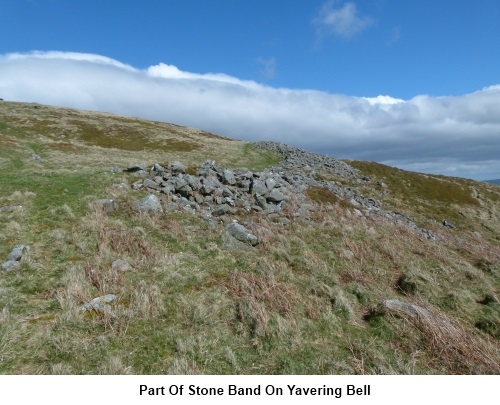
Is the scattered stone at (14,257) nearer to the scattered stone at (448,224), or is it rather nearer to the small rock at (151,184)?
the small rock at (151,184)

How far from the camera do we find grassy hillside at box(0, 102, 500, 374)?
7957 mm

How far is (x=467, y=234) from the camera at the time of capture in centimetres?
3616

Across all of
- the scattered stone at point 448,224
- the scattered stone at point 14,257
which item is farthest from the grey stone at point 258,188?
the scattered stone at point 448,224

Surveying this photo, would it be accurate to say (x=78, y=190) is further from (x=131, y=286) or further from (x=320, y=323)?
(x=320, y=323)

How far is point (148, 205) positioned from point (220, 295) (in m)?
8.53

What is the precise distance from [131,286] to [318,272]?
668cm

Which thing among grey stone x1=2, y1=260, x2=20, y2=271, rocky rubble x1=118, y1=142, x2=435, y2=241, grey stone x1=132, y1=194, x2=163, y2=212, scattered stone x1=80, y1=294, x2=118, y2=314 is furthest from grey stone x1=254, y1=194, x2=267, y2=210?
grey stone x1=2, y1=260, x2=20, y2=271

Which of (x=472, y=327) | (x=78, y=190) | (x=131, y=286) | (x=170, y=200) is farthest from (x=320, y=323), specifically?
(x=78, y=190)

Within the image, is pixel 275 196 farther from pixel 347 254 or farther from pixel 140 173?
pixel 140 173

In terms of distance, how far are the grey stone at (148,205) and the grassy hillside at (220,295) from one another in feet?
1.74

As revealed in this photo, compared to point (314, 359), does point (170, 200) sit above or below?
above

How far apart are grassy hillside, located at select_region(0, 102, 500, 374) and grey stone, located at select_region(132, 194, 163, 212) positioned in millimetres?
530

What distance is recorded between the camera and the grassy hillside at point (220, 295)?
7.96 meters

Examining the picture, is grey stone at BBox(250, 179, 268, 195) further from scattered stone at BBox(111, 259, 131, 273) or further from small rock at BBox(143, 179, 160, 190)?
scattered stone at BBox(111, 259, 131, 273)
